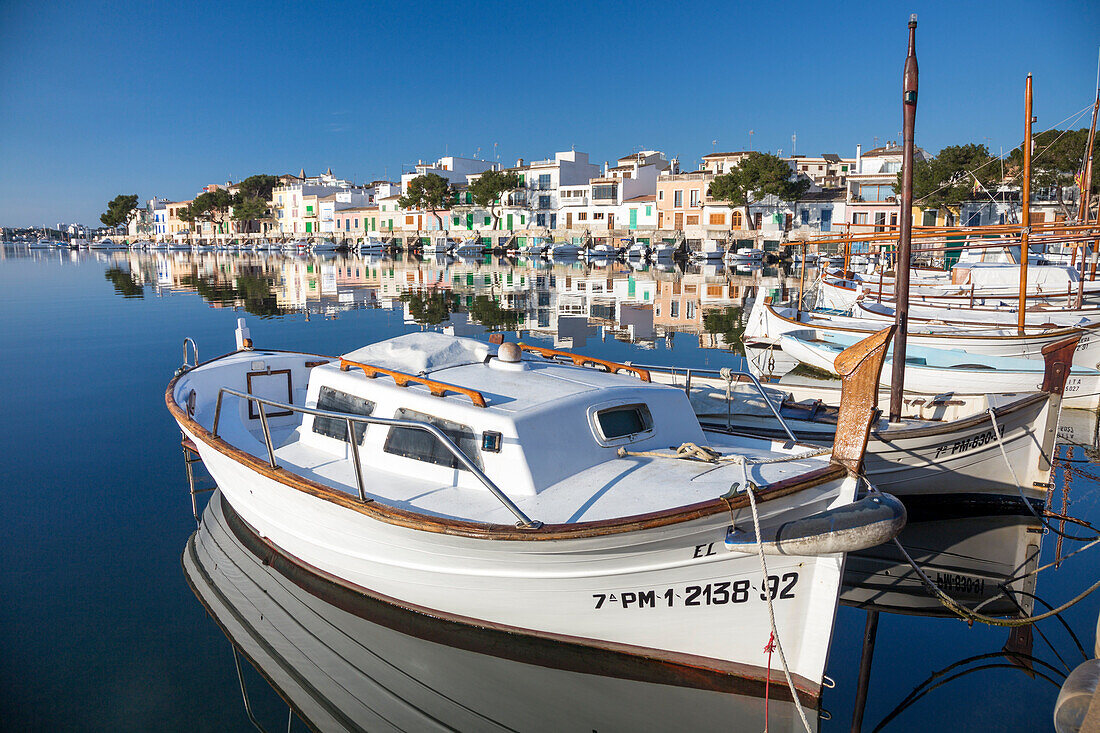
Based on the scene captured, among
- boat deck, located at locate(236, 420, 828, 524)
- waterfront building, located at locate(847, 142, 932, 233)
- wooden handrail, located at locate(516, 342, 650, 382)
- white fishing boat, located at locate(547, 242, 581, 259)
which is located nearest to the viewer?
boat deck, located at locate(236, 420, 828, 524)

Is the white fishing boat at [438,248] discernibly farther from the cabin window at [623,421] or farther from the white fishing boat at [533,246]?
the cabin window at [623,421]

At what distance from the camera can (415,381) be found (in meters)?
7.71

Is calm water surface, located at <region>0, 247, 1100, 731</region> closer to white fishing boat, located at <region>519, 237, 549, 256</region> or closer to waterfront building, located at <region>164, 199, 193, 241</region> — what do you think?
white fishing boat, located at <region>519, 237, 549, 256</region>

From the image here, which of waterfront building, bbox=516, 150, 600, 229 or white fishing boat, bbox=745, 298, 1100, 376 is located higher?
waterfront building, bbox=516, 150, 600, 229

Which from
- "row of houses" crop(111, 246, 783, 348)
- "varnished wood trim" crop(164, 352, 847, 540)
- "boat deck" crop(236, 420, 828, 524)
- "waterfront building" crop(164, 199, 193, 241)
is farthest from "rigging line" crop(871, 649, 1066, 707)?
"waterfront building" crop(164, 199, 193, 241)

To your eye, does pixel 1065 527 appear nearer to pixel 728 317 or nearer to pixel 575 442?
pixel 575 442

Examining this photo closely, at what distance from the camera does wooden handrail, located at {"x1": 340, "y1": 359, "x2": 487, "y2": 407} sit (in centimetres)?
705

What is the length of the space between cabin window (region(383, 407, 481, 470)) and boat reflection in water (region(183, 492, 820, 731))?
5.41 ft

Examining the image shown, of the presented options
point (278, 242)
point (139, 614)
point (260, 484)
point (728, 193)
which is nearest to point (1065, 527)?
point (260, 484)

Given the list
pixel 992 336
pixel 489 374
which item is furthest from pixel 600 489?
pixel 992 336

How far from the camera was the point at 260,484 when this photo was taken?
7.94 meters

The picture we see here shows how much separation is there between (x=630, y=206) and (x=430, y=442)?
2943 inches

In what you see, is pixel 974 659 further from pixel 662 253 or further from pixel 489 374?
pixel 662 253

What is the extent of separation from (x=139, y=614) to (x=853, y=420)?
7589 mm
